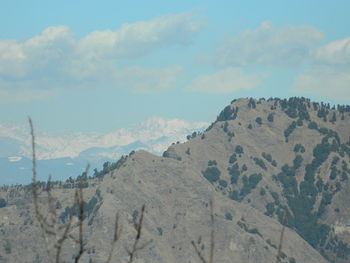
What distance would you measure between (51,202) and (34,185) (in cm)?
70

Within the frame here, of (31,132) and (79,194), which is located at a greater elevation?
(31,132)

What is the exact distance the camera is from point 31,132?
21.0 m

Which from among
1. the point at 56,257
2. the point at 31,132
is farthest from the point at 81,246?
the point at 31,132

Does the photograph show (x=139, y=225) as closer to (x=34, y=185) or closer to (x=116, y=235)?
(x=116, y=235)

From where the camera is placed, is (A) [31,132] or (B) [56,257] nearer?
(B) [56,257]

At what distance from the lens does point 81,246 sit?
18.3 m

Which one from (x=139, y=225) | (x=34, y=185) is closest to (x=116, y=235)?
(x=139, y=225)

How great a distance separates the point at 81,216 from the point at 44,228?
3.66ft

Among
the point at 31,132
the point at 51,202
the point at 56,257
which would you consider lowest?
the point at 56,257

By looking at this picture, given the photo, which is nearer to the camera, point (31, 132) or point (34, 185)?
point (34, 185)

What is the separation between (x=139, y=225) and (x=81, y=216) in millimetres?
1619

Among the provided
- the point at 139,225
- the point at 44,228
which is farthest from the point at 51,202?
the point at 139,225

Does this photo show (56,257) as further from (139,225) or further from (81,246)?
(139,225)

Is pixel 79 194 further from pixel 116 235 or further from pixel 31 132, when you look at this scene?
pixel 31 132
